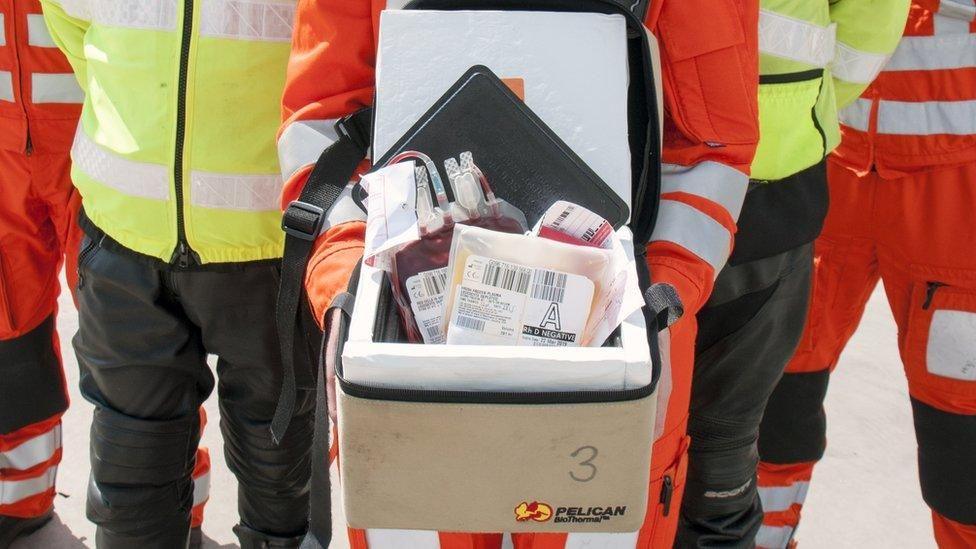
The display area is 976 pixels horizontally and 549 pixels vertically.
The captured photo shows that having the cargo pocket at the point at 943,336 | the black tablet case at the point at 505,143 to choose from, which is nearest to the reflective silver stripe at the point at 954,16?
the cargo pocket at the point at 943,336

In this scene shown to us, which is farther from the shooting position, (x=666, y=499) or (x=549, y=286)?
(x=666, y=499)

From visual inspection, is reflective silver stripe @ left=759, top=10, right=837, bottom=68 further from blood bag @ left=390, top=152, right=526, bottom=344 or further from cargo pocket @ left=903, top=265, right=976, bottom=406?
blood bag @ left=390, top=152, right=526, bottom=344

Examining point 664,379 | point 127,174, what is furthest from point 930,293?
point 127,174

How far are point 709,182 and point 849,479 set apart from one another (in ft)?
5.26

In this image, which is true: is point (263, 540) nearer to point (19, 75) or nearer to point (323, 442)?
point (323, 442)

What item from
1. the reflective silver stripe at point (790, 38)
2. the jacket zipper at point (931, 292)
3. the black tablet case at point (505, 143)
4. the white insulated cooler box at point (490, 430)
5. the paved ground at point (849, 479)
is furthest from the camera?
the paved ground at point (849, 479)

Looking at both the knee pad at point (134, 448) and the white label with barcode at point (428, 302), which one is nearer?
the white label with barcode at point (428, 302)

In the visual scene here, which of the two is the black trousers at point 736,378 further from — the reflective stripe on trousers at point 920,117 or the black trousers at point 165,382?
the black trousers at point 165,382

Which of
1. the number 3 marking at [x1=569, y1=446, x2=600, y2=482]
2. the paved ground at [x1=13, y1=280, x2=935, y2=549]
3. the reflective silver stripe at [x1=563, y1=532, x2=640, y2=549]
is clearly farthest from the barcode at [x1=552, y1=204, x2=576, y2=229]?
the paved ground at [x1=13, y1=280, x2=935, y2=549]

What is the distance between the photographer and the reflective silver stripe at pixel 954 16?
2.26 metres

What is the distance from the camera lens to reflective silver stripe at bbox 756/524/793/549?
8.71 ft

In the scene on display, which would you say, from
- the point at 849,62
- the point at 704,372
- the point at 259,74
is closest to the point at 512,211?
the point at 259,74

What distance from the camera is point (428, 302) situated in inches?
58.0

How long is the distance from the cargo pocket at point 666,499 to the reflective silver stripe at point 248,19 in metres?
1.03
